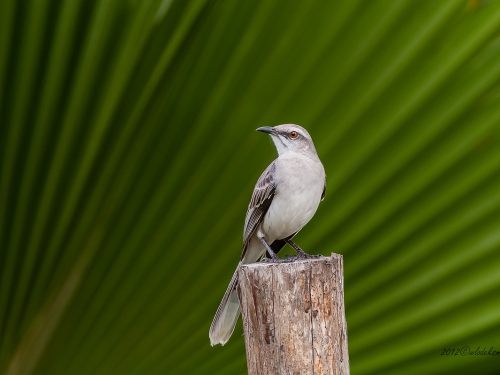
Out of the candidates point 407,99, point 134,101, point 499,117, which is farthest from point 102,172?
point 499,117

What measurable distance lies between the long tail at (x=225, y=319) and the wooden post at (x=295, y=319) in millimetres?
300

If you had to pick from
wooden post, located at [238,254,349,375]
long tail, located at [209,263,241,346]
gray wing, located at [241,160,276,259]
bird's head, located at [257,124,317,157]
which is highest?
bird's head, located at [257,124,317,157]

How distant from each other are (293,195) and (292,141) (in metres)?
0.38

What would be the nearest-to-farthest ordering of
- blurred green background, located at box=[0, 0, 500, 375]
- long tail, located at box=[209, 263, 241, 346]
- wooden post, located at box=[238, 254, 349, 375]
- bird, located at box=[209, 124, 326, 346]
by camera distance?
wooden post, located at box=[238, 254, 349, 375] → blurred green background, located at box=[0, 0, 500, 375] → long tail, located at box=[209, 263, 241, 346] → bird, located at box=[209, 124, 326, 346]

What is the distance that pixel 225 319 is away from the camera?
280 centimetres

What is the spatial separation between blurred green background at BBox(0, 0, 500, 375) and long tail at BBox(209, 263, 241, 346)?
0.11 metres

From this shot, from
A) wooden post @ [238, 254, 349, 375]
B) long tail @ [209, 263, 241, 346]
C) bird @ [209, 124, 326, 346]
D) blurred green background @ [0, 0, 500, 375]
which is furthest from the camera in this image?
bird @ [209, 124, 326, 346]

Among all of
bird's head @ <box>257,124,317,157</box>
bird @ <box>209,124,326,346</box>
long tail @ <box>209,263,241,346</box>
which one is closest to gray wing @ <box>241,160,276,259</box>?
bird @ <box>209,124,326,346</box>

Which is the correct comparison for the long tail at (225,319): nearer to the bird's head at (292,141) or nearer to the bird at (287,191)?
the bird at (287,191)

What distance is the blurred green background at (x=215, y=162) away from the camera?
8.02 feet

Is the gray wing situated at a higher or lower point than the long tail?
higher

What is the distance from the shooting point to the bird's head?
138 inches

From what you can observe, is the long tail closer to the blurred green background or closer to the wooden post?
the blurred green background

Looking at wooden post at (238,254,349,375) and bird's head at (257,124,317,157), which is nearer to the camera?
wooden post at (238,254,349,375)
